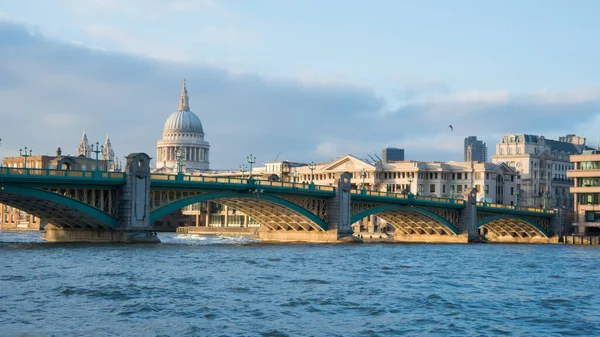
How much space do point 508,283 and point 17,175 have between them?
48464 mm

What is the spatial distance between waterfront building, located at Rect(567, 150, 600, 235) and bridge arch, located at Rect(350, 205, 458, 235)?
2235 centimetres

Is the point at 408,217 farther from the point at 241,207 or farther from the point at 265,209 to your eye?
the point at 241,207

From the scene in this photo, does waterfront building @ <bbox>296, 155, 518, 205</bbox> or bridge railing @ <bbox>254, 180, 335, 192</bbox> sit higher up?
waterfront building @ <bbox>296, 155, 518, 205</bbox>

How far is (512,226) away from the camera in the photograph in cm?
15912

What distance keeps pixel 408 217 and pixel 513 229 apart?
92.3 feet

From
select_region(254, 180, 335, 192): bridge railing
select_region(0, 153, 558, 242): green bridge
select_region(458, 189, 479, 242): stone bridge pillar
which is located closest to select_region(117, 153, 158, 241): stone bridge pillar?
select_region(0, 153, 558, 242): green bridge

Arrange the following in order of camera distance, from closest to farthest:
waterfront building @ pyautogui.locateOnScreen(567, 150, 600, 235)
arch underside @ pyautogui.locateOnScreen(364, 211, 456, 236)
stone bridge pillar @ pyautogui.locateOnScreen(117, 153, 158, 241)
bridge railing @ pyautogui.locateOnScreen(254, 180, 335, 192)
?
stone bridge pillar @ pyautogui.locateOnScreen(117, 153, 158, 241) → bridge railing @ pyautogui.locateOnScreen(254, 180, 335, 192) → arch underside @ pyautogui.locateOnScreen(364, 211, 456, 236) → waterfront building @ pyautogui.locateOnScreen(567, 150, 600, 235)

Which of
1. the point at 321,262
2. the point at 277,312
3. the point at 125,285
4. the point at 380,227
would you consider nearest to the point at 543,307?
the point at 277,312

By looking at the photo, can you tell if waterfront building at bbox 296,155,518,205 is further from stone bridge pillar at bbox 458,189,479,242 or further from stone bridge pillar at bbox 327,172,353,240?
stone bridge pillar at bbox 327,172,353,240

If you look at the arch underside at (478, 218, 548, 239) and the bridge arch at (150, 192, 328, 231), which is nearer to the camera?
the bridge arch at (150, 192, 328, 231)

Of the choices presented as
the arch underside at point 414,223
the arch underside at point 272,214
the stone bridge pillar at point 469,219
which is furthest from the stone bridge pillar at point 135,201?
the stone bridge pillar at point 469,219

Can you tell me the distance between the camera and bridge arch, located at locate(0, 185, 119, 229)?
8925cm

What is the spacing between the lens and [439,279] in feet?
213

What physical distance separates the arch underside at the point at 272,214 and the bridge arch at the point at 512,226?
35728 mm
